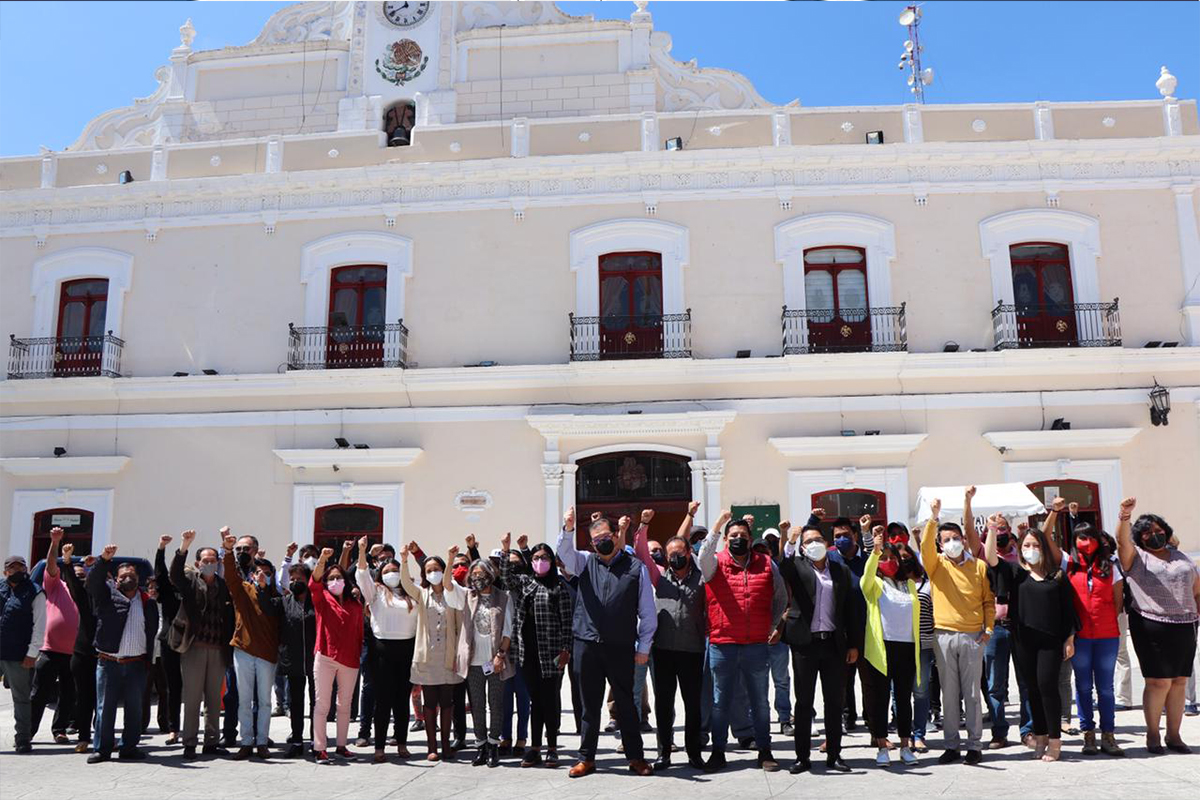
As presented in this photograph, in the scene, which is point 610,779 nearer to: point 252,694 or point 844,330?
point 252,694

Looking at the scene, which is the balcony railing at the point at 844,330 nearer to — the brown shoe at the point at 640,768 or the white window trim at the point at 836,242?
the white window trim at the point at 836,242

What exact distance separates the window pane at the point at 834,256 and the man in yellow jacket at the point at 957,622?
338 inches

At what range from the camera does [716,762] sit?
778 cm

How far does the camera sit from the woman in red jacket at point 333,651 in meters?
8.50

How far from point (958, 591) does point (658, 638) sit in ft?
7.93

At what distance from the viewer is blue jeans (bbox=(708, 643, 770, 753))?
307 inches

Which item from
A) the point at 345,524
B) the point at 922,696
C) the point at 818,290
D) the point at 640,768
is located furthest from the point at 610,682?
the point at 818,290

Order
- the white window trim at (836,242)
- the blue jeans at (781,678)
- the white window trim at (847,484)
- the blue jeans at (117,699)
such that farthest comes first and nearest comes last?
1. the white window trim at (836,242)
2. the white window trim at (847,484)
3. the blue jeans at (781,678)
4. the blue jeans at (117,699)

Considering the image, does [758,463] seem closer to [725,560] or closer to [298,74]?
[725,560]

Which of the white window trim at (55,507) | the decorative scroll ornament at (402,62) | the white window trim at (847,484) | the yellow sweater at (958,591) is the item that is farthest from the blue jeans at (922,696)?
the decorative scroll ornament at (402,62)

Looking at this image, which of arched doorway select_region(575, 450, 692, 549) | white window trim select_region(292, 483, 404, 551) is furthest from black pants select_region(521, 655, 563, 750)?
white window trim select_region(292, 483, 404, 551)

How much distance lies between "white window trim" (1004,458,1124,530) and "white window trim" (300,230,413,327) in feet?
32.7

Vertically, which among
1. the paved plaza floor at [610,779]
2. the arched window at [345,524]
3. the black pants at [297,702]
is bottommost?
the paved plaza floor at [610,779]

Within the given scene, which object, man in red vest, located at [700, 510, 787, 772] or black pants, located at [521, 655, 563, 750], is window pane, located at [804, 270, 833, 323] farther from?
black pants, located at [521, 655, 563, 750]
